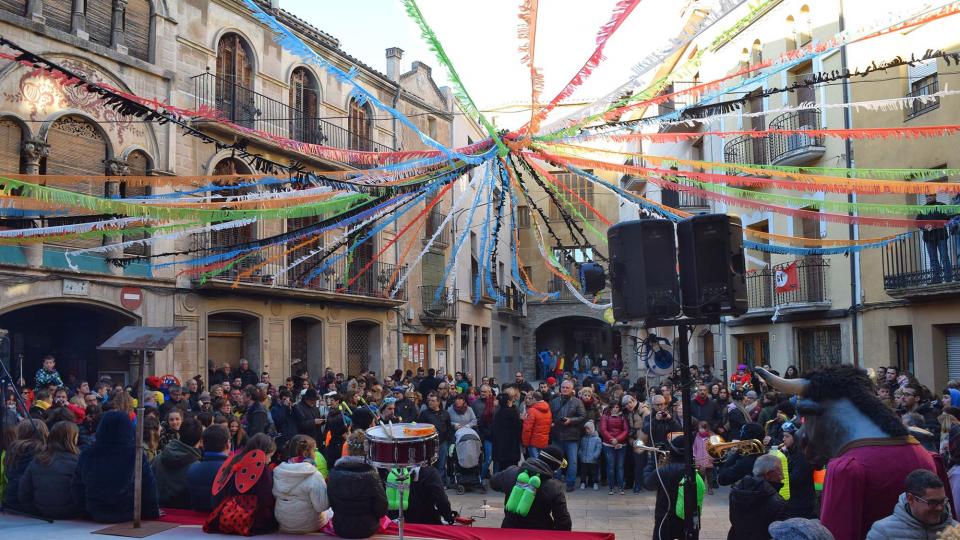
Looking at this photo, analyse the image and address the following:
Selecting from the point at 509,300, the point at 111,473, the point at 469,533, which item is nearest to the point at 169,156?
the point at 111,473

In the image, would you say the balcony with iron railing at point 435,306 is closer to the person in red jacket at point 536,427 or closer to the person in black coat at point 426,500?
the person in red jacket at point 536,427

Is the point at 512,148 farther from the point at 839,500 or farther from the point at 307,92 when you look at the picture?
the point at 307,92

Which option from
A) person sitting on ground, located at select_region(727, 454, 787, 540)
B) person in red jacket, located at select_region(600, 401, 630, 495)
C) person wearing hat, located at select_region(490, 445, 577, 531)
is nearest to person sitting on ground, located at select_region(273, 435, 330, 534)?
person wearing hat, located at select_region(490, 445, 577, 531)

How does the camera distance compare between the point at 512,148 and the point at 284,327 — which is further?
the point at 284,327

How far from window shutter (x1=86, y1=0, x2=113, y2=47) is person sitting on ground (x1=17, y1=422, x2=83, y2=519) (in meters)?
11.2

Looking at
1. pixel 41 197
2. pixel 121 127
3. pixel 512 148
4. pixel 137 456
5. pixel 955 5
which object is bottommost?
pixel 137 456

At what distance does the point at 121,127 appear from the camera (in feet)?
51.8

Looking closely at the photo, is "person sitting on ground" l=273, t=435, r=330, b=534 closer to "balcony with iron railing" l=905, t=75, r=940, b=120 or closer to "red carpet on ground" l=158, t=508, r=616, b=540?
"red carpet on ground" l=158, t=508, r=616, b=540

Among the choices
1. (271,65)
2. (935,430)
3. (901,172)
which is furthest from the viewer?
(271,65)

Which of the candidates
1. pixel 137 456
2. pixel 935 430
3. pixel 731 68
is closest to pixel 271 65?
pixel 731 68

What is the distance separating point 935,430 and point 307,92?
17088 mm

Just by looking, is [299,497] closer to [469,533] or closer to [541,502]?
[469,533]

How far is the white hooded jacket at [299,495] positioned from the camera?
5930 millimetres

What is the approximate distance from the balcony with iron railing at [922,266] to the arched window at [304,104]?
13974mm
